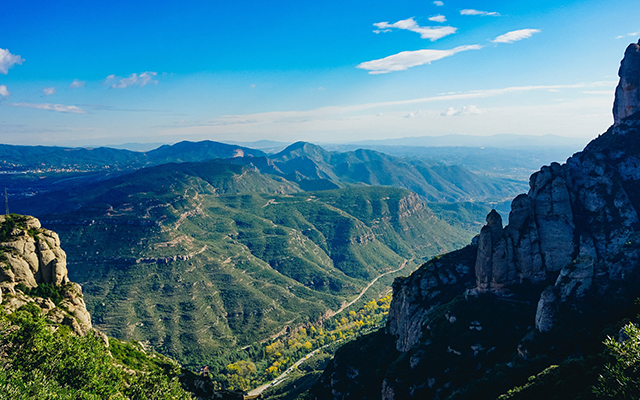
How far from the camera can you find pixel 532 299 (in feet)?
280

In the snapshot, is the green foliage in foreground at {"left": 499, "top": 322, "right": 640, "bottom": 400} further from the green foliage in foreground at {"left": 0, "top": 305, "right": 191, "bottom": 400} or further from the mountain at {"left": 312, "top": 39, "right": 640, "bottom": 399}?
the green foliage in foreground at {"left": 0, "top": 305, "right": 191, "bottom": 400}

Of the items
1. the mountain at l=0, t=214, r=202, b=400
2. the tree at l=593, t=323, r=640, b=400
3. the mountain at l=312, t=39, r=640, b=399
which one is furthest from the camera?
the mountain at l=312, t=39, r=640, b=399

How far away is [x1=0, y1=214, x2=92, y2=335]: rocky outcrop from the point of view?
Answer: 78875mm

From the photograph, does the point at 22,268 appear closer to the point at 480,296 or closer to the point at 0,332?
the point at 0,332

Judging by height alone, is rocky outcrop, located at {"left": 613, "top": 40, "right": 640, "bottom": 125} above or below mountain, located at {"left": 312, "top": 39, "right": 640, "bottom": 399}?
above

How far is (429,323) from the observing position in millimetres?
96438

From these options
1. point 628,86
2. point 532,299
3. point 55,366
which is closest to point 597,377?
point 532,299

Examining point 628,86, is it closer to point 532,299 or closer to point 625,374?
point 532,299

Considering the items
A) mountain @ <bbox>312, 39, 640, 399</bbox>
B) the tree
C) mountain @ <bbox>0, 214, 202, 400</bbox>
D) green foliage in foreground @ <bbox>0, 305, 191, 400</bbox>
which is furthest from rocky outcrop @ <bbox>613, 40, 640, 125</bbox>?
green foliage in foreground @ <bbox>0, 305, 191, 400</bbox>

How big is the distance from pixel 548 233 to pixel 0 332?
117 m

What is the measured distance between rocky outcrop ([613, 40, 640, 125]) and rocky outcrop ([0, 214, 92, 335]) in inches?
6579

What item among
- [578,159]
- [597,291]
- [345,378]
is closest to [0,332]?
[345,378]

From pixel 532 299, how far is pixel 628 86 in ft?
264

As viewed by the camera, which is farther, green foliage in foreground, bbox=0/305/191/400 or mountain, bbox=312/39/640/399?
mountain, bbox=312/39/640/399
